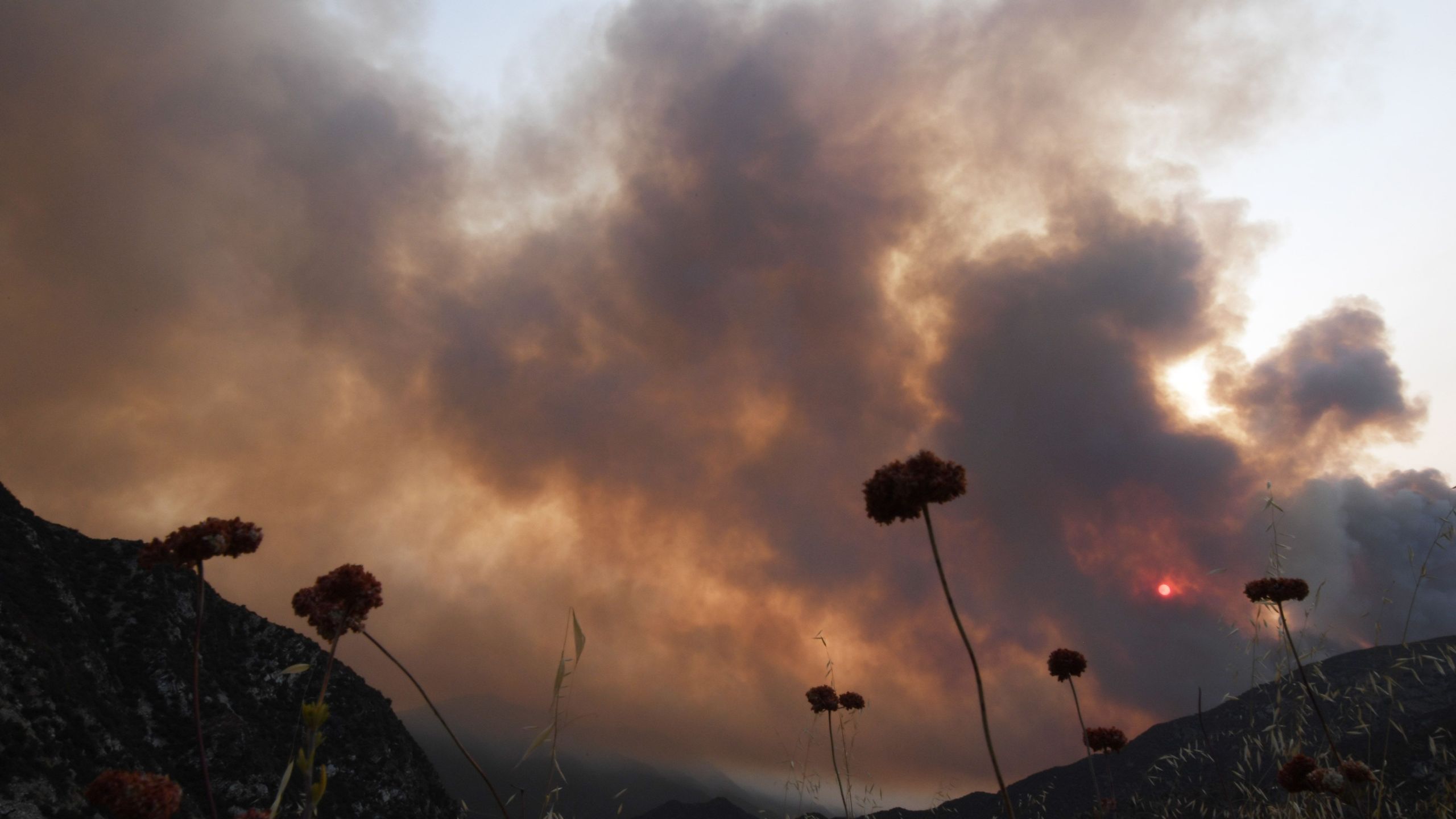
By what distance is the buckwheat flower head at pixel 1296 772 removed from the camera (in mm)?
6031

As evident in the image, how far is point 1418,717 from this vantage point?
14175 centimetres

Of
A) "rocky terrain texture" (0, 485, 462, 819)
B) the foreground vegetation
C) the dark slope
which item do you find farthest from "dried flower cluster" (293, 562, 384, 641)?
"rocky terrain texture" (0, 485, 462, 819)

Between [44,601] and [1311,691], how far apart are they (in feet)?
229

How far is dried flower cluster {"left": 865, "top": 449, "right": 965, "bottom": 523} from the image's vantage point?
13.4 feet

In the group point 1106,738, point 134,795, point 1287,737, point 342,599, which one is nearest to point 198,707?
point 134,795

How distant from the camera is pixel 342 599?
4.41 m

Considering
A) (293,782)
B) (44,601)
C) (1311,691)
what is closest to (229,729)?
(293,782)

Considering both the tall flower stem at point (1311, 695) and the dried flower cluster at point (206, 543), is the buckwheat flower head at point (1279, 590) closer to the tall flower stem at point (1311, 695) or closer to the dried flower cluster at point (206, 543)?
the tall flower stem at point (1311, 695)

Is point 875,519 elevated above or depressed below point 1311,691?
above

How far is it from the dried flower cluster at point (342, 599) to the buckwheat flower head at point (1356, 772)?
802cm

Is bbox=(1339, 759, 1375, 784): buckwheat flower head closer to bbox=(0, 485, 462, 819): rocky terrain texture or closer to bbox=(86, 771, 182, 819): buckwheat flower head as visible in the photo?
bbox=(86, 771, 182, 819): buckwheat flower head

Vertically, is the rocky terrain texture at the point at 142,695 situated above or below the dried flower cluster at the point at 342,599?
above

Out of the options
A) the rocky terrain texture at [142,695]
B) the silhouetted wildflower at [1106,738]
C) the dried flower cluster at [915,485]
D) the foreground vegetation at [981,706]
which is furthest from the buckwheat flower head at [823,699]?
the rocky terrain texture at [142,695]

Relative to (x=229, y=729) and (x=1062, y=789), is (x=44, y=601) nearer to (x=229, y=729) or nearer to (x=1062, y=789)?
(x=229, y=729)
